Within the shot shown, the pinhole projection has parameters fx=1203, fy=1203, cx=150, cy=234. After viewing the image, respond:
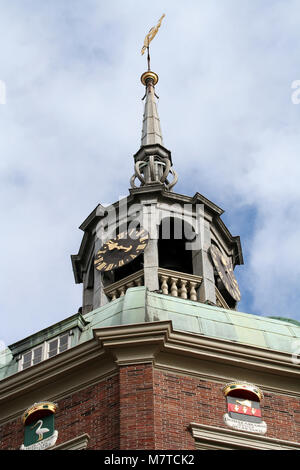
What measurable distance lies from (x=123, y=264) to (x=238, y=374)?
8.41m

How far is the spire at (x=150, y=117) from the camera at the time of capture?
37.8 meters

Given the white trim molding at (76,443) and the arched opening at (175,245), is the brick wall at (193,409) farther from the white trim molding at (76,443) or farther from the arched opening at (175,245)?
the arched opening at (175,245)

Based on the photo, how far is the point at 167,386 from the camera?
23.1m

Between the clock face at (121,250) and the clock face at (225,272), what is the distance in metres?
2.08

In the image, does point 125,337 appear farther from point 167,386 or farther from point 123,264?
point 123,264

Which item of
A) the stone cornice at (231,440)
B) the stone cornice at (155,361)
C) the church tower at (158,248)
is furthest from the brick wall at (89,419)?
the church tower at (158,248)

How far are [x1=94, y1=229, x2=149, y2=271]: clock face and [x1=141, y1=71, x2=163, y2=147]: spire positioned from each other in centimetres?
563

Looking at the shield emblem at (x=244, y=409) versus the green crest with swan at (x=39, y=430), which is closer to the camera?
the shield emblem at (x=244, y=409)

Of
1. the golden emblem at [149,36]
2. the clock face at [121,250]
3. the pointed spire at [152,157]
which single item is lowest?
the clock face at [121,250]

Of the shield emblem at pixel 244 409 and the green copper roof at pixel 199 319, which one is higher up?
the green copper roof at pixel 199 319

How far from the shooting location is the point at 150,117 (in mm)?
39062
